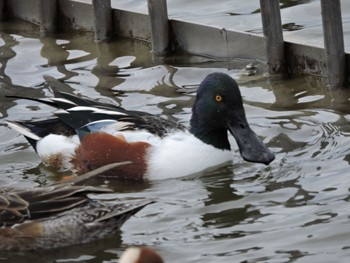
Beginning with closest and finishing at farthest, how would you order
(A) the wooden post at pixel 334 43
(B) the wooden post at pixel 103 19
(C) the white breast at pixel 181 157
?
(C) the white breast at pixel 181 157 < (A) the wooden post at pixel 334 43 < (B) the wooden post at pixel 103 19

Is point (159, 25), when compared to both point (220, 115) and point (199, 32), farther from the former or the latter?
point (220, 115)

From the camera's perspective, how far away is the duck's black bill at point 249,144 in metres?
9.43

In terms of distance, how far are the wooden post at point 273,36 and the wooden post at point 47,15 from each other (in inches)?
123

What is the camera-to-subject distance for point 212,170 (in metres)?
9.74

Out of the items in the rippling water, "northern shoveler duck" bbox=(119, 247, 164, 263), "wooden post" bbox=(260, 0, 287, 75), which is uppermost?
"wooden post" bbox=(260, 0, 287, 75)

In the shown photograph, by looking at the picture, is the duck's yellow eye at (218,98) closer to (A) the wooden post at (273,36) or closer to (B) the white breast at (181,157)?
(B) the white breast at (181,157)

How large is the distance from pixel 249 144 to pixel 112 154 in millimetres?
1070

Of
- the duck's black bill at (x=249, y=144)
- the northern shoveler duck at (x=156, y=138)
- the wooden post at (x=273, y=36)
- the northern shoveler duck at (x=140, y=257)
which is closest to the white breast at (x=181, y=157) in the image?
the northern shoveler duck at (x=156, y=138)

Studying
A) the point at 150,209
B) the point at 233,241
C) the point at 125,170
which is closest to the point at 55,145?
the point at 125,170

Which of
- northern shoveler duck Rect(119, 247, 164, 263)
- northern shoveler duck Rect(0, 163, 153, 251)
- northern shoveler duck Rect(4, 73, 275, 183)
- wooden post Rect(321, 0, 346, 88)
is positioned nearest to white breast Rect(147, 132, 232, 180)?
northern shoveler duck Rect(4, 73, 275, 183)

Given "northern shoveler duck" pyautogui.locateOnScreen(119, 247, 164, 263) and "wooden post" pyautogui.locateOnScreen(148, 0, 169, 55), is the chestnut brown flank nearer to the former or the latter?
"wooden post" pyautogui.locateOnScreen(148, 0, 169, 55)

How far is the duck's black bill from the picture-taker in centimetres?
943

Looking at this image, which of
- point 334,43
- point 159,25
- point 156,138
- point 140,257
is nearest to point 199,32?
point 159,25

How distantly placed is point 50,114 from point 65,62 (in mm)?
1737
